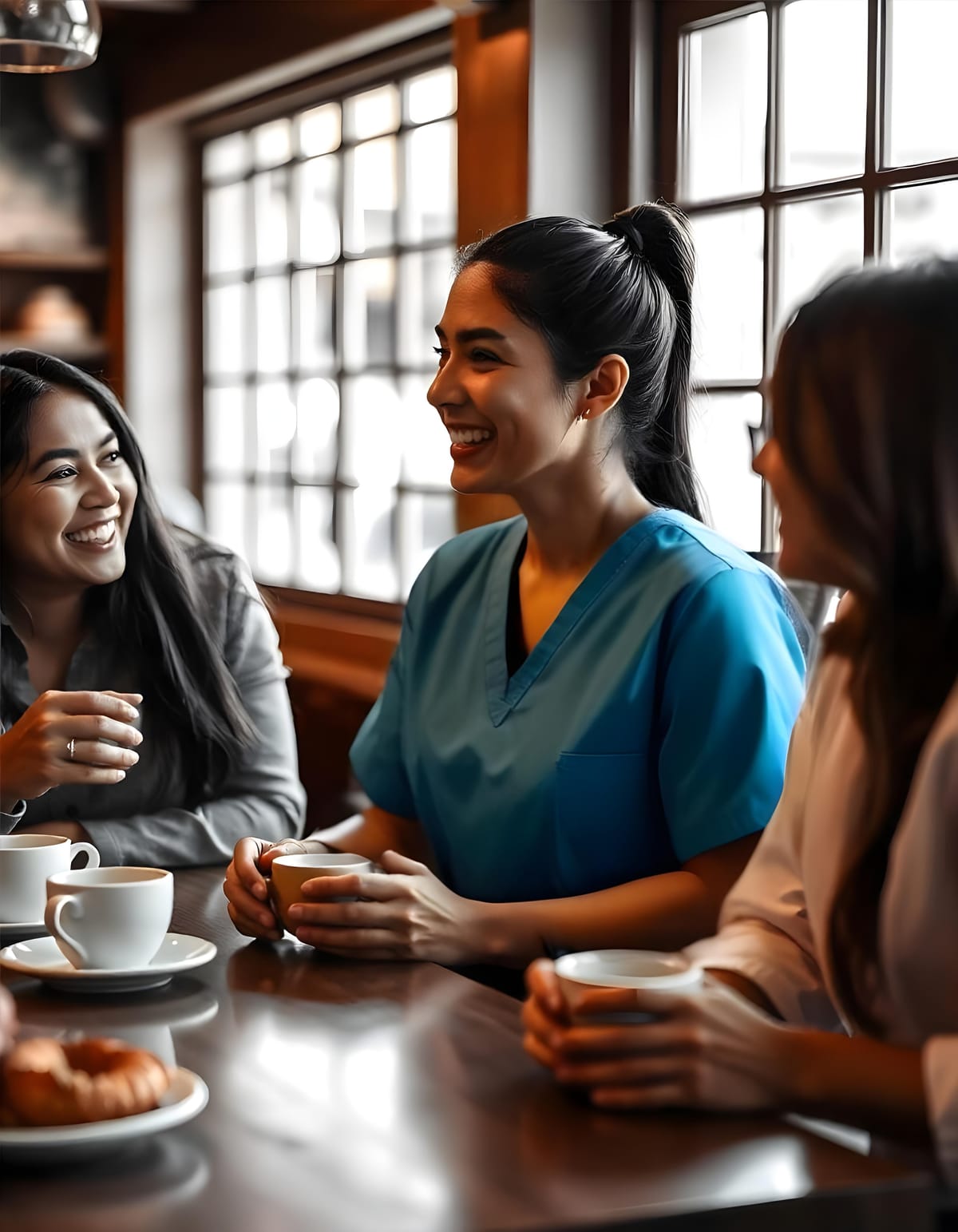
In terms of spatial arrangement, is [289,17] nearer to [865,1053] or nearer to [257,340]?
[257,340]

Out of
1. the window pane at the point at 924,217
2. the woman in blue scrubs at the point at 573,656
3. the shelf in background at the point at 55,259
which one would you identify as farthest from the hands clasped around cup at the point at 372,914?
the shelf in background at the point at 55,259

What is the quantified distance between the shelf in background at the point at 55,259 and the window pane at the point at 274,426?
2.64 feet

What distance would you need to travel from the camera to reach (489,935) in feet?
4.86

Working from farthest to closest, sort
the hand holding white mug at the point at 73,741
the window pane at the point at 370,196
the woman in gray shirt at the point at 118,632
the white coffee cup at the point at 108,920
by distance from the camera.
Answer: the window pane at the point at 370,196
the woman in gray shirt at the point at 118,632
the hand holding white mug at the point at 73,741
the white coffee cup at the point at 108,920

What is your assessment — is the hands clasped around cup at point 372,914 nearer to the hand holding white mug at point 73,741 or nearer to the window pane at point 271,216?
the hand holding white mug at point 73,741

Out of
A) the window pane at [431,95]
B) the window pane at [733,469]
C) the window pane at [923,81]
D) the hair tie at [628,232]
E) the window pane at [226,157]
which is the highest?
the window pane at [226,157]

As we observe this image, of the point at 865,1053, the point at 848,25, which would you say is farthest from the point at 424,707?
the point at 848,25

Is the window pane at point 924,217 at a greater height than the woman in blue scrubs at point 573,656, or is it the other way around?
the window pane at point 924,217

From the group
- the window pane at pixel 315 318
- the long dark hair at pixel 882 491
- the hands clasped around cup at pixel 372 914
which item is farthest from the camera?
the window pane at pixel 315 318

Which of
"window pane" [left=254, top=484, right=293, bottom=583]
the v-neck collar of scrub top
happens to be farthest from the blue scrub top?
"window pane" [left=254, top=484, right=293, bottom=583]

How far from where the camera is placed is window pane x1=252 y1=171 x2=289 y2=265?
14.8 feet

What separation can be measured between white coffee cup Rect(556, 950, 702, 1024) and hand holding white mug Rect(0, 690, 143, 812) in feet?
2.06

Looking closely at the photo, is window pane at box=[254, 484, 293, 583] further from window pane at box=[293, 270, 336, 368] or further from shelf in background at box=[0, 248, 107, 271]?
shelf in background at box=[0, 248, 107, 271]

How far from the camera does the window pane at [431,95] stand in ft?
12.1
